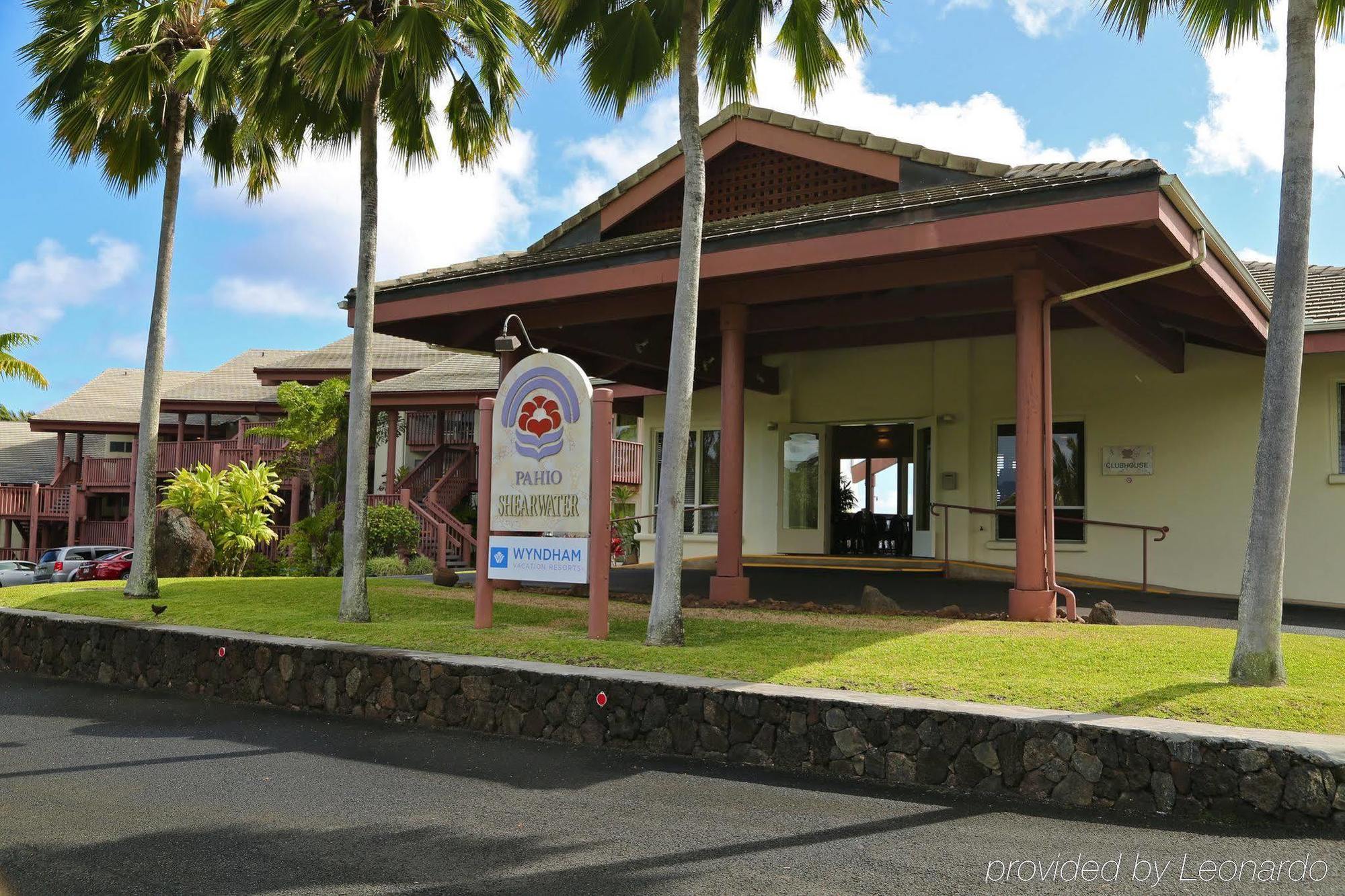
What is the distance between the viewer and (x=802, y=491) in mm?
18000

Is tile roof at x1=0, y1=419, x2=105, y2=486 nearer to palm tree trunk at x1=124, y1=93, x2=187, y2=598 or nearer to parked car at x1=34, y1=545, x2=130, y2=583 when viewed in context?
parked car at x1=34, y1=545, x2=130, y2=583

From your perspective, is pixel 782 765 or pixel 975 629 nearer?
pixel 782 765

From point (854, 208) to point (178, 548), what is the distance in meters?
14.5

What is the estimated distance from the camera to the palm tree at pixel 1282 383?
22.6 feet

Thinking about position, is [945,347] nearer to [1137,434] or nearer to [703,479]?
[1137,434]

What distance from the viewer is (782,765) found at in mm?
6879

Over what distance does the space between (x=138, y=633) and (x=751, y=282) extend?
7.49 m

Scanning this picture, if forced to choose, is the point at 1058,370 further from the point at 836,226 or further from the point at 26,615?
the point at 26,615

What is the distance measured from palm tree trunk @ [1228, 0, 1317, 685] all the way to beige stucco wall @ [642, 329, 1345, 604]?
7.71 meters

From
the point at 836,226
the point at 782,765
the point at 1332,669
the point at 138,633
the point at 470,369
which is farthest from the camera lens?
the point at 470,369

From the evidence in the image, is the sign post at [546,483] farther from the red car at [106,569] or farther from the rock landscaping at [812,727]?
the red car at [106,569]

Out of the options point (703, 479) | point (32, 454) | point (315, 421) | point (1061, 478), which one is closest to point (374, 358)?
point (315, 421)

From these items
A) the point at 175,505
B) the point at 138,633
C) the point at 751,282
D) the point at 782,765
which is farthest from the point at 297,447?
the point at 782,765

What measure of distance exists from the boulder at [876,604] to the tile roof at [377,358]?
23.6m
